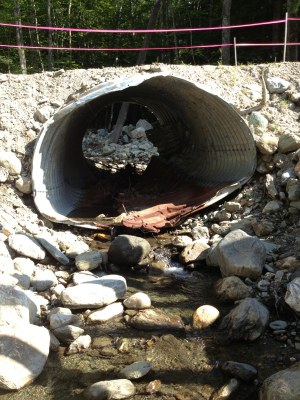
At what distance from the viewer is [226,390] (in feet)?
11.8

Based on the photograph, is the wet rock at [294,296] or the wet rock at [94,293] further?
the wet rock at [94,293]

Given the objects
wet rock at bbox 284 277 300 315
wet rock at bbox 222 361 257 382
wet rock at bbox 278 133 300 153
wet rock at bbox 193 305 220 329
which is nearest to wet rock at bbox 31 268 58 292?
wet rock at bbox 193 305 220 329

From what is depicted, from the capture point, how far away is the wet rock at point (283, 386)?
3162 millimetres

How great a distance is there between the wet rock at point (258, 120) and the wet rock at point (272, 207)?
168cm

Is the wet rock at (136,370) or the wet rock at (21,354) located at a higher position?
the wet rock at (21,354)

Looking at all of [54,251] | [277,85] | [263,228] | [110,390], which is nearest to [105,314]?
[110,390]

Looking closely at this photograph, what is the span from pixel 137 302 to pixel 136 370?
46.4 inches

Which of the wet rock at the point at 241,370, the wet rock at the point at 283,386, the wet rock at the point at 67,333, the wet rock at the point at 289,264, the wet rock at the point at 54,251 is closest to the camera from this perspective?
the wet rock at the point at 283,386

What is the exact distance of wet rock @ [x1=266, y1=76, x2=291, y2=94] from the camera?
8656 millimetres

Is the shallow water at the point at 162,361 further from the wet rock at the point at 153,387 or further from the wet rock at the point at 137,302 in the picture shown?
the wet rock at the point at 137,302

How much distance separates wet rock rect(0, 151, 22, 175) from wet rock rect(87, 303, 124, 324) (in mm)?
3074

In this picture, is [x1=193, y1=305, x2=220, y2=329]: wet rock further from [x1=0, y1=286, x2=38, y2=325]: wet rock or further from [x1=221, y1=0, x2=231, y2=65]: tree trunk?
[x1=221, y1=0, x2=231, y2=65]: tree trunk

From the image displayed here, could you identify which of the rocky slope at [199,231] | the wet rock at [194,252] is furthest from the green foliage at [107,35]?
the wet rock at [194,252]

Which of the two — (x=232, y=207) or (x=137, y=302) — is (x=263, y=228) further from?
(x=137, y=302)
